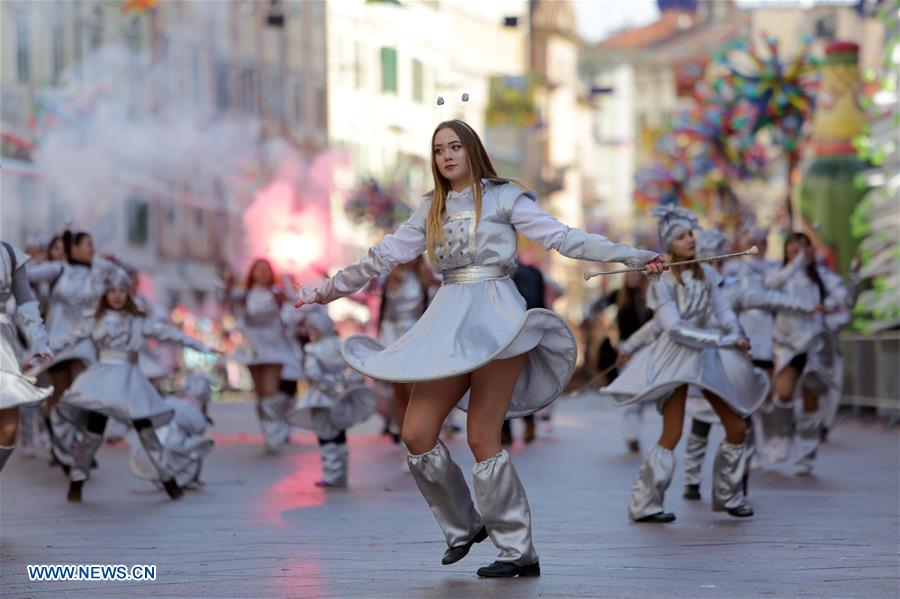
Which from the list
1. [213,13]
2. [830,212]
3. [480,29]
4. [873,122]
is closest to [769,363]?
[873,122]

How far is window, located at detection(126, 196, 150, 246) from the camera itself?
41562 millimetres

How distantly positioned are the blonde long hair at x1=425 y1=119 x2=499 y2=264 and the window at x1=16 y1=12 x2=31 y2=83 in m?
28.4

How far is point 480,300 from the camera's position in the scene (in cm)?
809

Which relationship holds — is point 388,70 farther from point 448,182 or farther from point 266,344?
point 448,182

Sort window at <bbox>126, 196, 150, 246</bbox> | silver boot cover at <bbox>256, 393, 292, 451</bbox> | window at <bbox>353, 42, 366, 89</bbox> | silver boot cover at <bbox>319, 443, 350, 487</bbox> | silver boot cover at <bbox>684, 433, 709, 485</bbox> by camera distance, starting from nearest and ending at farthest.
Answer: silver boot cover at <bbox>684, 433, 709, 485</bbox>
silver boot cover at <bbox>319, 443, 350, 487</bbox>
silver boot cover at <bbox>256, 393, 292, 451</bbox>
window at <bbox>126, 196, 150, 246</bbox>
window at <bbox>353, 42, 366, 89</bbox>

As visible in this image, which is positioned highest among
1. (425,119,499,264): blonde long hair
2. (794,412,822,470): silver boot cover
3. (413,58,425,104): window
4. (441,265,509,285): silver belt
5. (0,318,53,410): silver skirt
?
(413,58,425,104): window

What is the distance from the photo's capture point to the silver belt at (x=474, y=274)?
26.9 ft

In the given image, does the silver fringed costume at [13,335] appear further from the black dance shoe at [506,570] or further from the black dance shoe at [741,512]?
the black dance shoe at [741,512]

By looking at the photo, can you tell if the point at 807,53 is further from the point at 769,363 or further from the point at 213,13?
the point at 213,13

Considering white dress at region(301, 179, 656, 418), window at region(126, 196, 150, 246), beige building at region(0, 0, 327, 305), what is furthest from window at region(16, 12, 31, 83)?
white dress at region(301, 179, 656, 418)

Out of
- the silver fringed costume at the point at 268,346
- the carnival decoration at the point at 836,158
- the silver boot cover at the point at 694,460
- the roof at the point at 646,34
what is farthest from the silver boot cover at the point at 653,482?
the roof at the point at 646,34

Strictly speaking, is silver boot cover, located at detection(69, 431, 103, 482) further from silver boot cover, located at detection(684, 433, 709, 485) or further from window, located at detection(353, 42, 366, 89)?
window, located at detection(353, 42, 366, 89)

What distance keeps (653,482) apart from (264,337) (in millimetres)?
8032

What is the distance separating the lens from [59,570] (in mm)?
8320
